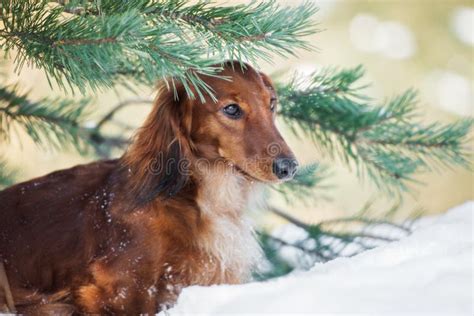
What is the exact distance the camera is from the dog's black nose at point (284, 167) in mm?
2262

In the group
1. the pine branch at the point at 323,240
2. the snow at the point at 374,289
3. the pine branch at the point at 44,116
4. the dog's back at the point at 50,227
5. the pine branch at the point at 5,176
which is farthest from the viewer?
the pine branch at the point at 5,176

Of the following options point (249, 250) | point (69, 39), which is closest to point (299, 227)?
point (249, 250)

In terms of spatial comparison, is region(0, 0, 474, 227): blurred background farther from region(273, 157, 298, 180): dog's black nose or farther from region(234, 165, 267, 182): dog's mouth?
region(273, 157, 298, 180): dog's black nose

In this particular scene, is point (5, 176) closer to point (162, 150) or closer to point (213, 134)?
point (162, 150)

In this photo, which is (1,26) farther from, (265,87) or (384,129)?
(384,129)

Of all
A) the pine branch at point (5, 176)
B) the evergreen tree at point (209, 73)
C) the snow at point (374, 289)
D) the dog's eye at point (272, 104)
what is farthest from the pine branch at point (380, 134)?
A: the pine branch at point (5, 176)

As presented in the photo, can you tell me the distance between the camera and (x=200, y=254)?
2381 mm

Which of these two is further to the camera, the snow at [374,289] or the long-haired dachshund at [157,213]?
the long-haired dachshund at [157,213]

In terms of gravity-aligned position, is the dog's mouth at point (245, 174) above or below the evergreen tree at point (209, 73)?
below

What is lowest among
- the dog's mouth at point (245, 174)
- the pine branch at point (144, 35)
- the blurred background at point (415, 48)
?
the dog's mouth at point (245, 174)

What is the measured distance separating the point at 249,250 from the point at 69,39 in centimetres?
113

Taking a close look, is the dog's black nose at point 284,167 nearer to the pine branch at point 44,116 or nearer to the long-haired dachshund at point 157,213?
the long-haired dachshund at point 157,213

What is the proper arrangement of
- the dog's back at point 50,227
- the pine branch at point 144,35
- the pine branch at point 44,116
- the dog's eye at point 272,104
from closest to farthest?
the pine branch at point 144,35, the dog's back at point 50,227, the dog's eye at point 272,104, the pine branch at point 44,116

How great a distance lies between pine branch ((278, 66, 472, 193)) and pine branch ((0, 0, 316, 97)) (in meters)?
0.87
